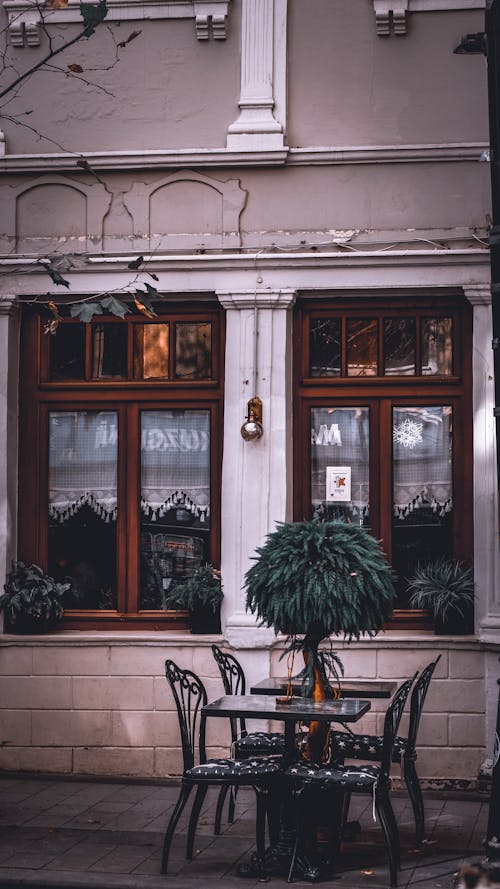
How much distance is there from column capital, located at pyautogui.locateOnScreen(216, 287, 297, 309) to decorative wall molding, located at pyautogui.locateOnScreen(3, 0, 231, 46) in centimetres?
214

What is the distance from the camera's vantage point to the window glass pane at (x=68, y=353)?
10.7 metres

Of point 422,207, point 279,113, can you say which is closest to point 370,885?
point 422,207

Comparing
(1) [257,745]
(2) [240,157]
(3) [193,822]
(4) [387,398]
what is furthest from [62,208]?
(3) [193,822]

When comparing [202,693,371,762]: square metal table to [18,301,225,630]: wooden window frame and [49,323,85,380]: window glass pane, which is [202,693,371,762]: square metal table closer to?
[18,301,225,630]: wooden window frame

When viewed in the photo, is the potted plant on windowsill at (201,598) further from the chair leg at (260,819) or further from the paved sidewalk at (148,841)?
the chair leg at (260,819)

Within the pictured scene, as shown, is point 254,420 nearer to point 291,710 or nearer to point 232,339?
point 232,339

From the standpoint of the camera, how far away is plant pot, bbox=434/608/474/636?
9.87 metres

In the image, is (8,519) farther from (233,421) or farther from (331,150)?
(331,150)

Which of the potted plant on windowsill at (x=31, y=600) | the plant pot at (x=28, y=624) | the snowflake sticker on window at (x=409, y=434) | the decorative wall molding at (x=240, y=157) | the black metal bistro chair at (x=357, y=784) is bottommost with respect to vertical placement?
the black metal bistro chair at (x=357, y=784)

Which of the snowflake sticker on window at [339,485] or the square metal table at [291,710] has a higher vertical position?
the snowflake sticker on window at [339,485]

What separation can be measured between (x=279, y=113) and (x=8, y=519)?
13.2 ft

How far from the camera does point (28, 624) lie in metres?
10.3

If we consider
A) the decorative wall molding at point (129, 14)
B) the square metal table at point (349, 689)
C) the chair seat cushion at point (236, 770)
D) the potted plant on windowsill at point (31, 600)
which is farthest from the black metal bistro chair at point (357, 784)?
the decorative wall molding at point (129, 14)

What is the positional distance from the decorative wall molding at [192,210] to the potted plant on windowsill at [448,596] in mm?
3125
